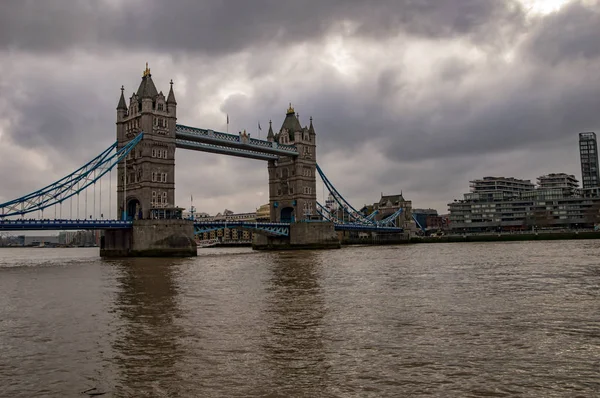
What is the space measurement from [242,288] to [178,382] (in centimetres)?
1558

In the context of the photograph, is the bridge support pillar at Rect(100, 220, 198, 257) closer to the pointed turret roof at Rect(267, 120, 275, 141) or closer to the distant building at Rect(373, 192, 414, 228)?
the pointed turret roof at Rect(267, 120, 275, 141)

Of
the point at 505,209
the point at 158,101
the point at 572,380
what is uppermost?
the point at 158,101

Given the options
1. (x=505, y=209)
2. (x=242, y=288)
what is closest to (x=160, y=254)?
(x=242, y=288)

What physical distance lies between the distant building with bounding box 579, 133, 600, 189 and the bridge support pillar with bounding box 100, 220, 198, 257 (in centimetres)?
18444

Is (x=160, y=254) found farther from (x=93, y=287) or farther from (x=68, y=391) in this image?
(x=68, y=391)

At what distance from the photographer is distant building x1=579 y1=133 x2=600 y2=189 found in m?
196

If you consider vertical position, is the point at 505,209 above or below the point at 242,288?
above

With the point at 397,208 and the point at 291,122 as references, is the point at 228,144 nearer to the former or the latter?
the point at 291,122

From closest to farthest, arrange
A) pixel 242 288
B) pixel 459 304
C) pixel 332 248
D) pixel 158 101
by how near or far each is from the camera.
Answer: pixel 459 304, pixel 242 288, pixel 158 101, pixel 332 248

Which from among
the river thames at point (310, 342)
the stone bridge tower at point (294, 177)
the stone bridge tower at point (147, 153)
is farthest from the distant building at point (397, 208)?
the river thames at point (310, 342)

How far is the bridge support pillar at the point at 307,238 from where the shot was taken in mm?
86500

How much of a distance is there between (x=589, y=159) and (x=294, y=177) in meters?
156

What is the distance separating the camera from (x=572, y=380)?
29.8 ft

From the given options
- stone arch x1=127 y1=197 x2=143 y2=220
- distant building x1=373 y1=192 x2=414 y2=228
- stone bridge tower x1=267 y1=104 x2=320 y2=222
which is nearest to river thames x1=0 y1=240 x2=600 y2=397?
stone arch x1=127 y1=197 x2=143 y2=220
